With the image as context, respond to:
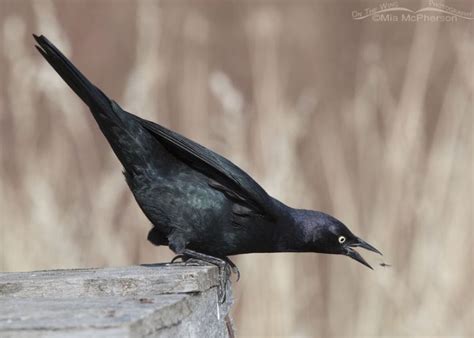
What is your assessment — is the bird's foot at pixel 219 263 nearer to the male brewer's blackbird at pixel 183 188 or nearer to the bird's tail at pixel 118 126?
the male brewer's blackbird at pixel 183 188

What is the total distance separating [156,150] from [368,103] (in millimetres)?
1320

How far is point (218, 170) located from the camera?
9.45 feet

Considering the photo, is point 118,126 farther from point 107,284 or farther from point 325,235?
point 107,284

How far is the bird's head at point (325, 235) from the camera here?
10.6 ft

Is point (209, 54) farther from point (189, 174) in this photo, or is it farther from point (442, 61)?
point (189, 174)

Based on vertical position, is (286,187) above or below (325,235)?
above

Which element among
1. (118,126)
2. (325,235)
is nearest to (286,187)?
(325,235)

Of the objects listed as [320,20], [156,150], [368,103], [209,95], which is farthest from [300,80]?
[156,150]

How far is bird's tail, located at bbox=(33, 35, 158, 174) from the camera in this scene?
2.88 m

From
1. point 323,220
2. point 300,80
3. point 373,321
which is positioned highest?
point 300,80

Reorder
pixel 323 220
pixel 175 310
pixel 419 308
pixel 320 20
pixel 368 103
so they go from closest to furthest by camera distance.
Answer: pixel 175 310 < pixel 323 220 < pixel 419 308 < pixel 368 103 < pixel 320 20

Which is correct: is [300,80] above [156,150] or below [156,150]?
above

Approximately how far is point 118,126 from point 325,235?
85 cm

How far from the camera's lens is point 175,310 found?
1.84m
